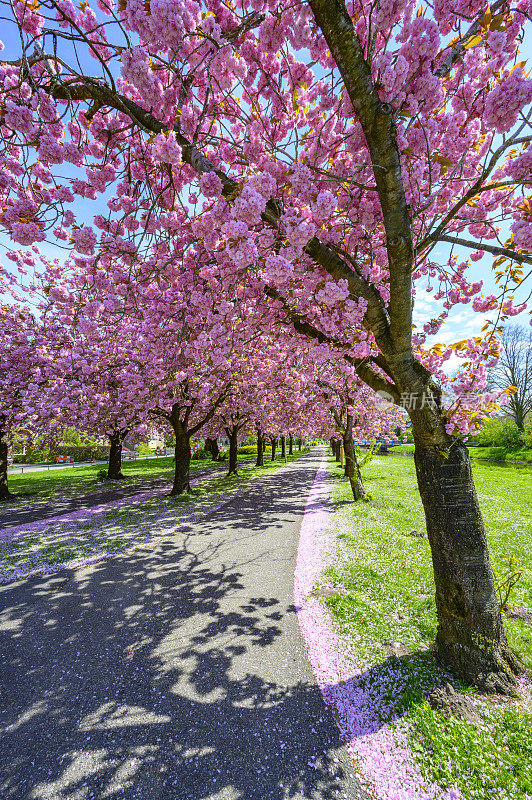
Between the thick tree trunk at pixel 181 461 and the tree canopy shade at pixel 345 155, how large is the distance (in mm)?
11376

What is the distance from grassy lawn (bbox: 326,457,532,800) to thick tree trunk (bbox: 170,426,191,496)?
27.9 feet

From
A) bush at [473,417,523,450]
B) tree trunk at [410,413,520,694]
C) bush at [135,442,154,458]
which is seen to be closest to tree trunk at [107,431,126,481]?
tree trunk at [410,413,520,694]

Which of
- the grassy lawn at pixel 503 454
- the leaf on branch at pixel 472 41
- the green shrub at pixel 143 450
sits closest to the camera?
the leaf on branch at pixel 472 41

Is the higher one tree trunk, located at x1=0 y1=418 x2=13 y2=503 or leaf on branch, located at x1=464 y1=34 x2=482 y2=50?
leaf on branch, located at x1=464 y1=34 x2=482 y2=50

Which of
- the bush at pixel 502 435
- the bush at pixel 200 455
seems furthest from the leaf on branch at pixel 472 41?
the bush at pixel 200 455

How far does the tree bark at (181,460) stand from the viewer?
15.5m

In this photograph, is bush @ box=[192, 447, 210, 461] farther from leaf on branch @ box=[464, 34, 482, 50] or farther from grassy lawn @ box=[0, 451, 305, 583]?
leaf on branch @ box=[464, 34, 482, 50]

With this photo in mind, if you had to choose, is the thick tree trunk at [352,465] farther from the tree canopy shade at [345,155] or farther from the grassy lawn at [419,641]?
the tree canopy shade at [345,155]

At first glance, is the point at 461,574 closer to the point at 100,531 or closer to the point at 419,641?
the point at 419,641

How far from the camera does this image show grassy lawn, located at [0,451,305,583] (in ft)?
25.6

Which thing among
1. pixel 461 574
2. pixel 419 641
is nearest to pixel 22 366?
pixel 419 641

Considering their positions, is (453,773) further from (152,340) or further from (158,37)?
(152,340)

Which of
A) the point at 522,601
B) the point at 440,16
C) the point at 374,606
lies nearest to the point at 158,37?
the point at 440,16

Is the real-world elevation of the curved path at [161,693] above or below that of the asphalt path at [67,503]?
above
